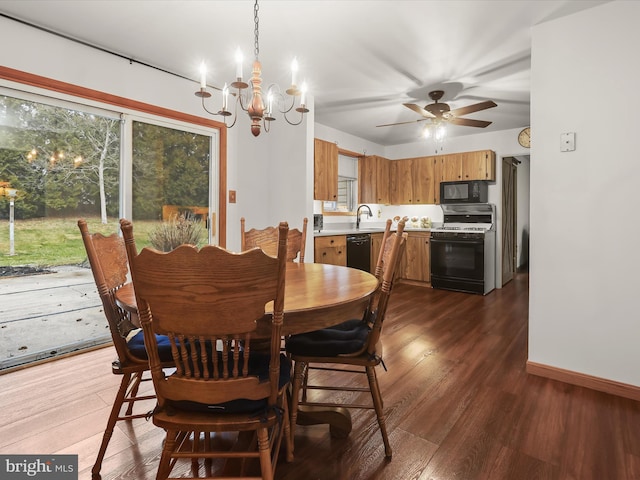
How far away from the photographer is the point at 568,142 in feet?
7.55

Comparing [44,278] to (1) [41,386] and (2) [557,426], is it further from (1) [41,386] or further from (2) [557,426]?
(2) [557,426]

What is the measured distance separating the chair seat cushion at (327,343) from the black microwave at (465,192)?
4.16 meters

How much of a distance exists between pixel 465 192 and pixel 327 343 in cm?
444

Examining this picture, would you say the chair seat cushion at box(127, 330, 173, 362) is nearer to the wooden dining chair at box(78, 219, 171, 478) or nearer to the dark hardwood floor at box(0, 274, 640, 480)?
the wooden dining chair at box(78, 219, 171, 478)

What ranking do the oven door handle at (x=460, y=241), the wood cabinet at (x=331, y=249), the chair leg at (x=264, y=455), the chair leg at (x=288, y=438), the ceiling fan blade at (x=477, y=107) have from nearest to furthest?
the chair leg at (x=264, y=455) → the chair leg at (x=288, y=438) → the ceiling fan blade at (x=477, y=107) → the wood cabinet at (x=331, y=249) → the oven door handle at (x=460, y=241)

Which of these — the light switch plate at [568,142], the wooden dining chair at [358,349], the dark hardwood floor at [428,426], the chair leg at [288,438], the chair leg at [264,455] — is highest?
the light switch plate at [568,142]

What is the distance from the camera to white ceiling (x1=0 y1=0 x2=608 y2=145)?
2240 mm

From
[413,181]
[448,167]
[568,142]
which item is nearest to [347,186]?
[413,181]

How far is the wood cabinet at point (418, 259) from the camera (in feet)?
17.4

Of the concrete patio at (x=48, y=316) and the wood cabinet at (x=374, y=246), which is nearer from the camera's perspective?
the concrete patio at (x=48, y=316)

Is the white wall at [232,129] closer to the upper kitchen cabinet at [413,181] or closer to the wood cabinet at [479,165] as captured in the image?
the upper kitchen cabinet at [413,181]

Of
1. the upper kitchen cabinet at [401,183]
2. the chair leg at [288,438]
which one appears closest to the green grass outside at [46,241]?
the chair leg at [288,438]

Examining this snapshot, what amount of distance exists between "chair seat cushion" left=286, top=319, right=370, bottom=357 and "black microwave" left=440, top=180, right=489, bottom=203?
4.16 meters

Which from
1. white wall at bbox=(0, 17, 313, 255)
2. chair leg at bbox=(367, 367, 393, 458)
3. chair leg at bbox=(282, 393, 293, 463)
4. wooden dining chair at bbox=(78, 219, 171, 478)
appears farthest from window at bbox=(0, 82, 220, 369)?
chair leg at bbox=(367, 367, 393, 458)
